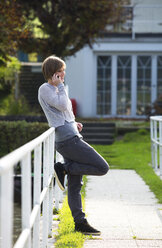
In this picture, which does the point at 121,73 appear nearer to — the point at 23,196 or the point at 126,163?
the point at 126,163

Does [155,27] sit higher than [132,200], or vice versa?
[155,27]

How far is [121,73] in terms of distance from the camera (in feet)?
67.6

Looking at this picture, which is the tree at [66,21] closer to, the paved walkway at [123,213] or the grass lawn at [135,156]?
the grass lawn at [135,156]

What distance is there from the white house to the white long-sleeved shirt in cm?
1541

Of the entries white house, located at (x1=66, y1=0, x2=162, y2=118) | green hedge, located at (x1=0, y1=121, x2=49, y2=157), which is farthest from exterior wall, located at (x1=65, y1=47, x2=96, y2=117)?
green hedge, located at (x1=0, y1=121, x2=49, y2=157)

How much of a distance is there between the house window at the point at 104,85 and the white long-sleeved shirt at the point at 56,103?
15.6 m

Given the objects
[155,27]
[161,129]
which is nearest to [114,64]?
[155,27]

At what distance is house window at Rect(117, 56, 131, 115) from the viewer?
20578 mm

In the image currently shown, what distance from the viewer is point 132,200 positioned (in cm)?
741

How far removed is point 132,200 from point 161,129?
86.6 inches

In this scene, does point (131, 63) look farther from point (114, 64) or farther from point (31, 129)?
point (31, 129)

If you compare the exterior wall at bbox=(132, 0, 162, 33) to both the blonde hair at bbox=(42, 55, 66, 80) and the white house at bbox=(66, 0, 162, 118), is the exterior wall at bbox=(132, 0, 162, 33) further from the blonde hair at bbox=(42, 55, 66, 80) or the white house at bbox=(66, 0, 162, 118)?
the blonde hair at bbox=(42, 55, 66, 80)

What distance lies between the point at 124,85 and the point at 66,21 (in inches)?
181

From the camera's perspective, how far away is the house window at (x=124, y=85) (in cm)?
2058
